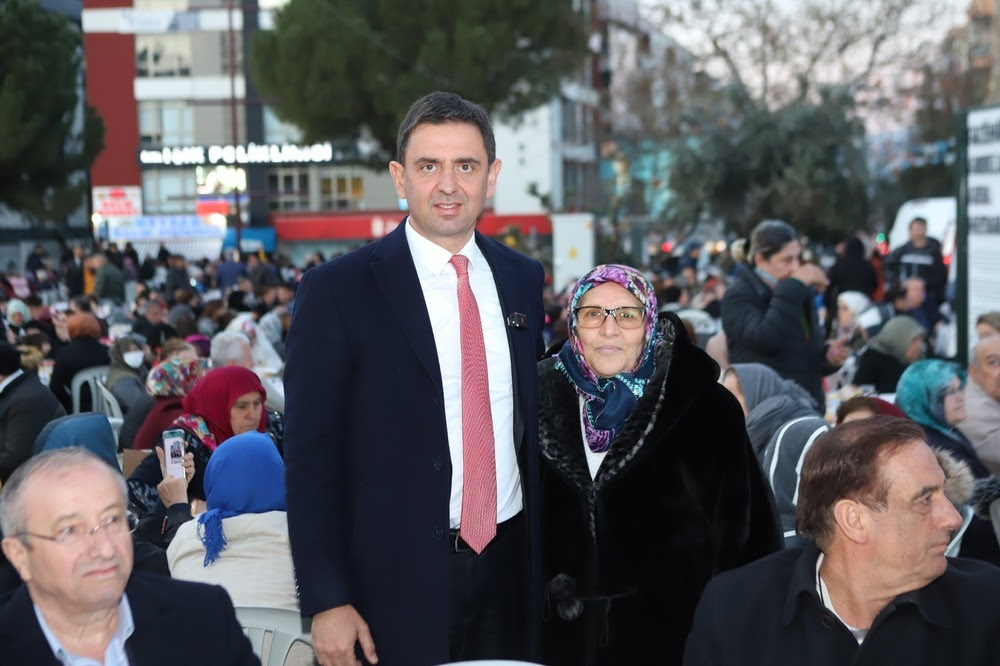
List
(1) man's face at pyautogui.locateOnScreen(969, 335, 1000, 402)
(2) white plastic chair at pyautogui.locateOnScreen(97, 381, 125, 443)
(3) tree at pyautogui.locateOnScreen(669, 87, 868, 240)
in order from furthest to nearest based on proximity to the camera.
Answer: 1. (3) tree at pyautogui.locateOnScreen(669, 87, 868, 240)
2. (2) white plastic chair at pyautogui.locateOnScreen(97, 381, 125, 443)
3. (1) man's face at pyautogui.locateOnScreen(969, 335, 1000, 402)

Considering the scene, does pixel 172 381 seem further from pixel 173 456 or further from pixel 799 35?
pixel 799 35

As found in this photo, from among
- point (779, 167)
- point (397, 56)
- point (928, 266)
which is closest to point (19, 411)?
point (928, 266)

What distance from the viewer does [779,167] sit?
1047 inches

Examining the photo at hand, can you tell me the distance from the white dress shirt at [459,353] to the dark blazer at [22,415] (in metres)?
4.49

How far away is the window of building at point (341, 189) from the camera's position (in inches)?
2231

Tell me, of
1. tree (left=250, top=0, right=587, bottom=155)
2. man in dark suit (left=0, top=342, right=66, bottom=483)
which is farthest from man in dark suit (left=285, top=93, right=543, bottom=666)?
tree (left=250, top=0, right=587, bottom=155)

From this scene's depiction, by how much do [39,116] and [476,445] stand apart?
40755mm

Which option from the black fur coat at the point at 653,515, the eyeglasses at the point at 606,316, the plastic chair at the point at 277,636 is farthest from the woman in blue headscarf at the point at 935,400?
the plastic chair at the point at 277,636

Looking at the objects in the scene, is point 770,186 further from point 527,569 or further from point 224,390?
point 527,569

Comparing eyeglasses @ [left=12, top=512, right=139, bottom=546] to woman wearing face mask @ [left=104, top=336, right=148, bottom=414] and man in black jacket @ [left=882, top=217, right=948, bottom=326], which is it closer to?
woman wearing face mask @ [left=104, top=336, right=148, bottom=414]

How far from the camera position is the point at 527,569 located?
3.25 m

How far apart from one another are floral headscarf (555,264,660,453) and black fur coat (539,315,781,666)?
0.04m

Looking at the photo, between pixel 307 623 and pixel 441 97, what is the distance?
1.51 meters

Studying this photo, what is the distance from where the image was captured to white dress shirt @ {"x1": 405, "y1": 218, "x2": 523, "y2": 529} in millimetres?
Result: 3072
